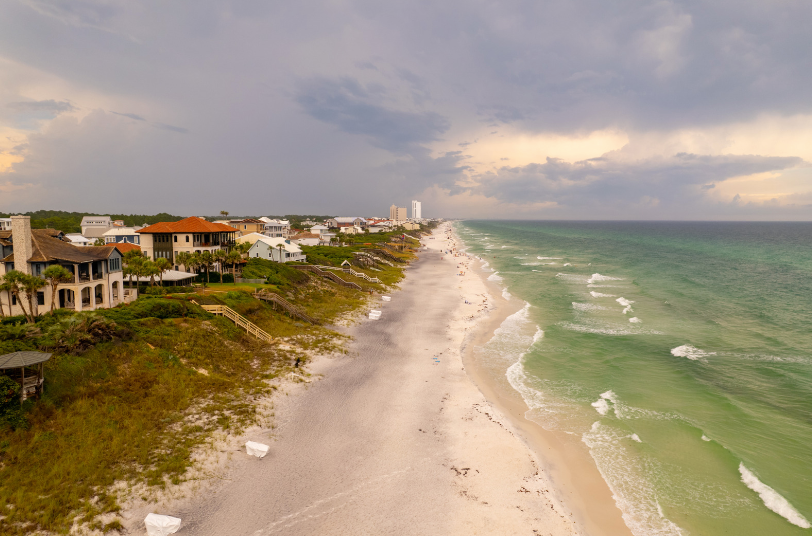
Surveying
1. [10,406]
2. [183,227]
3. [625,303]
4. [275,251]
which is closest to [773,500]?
[10,406]

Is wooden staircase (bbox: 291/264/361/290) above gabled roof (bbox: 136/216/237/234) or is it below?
below

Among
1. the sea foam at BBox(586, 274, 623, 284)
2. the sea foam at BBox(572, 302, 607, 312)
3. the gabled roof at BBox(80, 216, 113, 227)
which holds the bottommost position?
the sea foam at BBox(572, 302, 607, 312)

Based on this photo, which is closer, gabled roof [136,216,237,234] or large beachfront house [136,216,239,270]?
gabled roof [136,216,237,234]

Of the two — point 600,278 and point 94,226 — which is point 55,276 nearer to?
point 600,278

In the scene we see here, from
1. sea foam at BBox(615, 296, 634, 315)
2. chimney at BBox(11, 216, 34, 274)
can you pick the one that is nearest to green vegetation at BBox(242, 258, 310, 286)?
chimney at BBox(11, 216, 34, 274)

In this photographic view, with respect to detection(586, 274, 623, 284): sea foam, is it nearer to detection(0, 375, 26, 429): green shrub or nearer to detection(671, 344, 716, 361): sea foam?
detection(671, 344, 716, 361): sea foam

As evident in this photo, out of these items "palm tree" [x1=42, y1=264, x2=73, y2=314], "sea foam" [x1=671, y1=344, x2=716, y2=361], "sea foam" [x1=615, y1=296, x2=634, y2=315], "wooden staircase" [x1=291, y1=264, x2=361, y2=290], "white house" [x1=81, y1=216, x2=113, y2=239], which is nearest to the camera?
"palm tree" [x1=42, y1=264, x2=73, y2=314]
